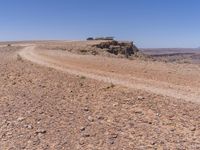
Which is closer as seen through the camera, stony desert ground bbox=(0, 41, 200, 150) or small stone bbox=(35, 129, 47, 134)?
stony desert ground bbox=(0, 41, 200, 150)

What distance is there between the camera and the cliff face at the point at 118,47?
58.7 meters

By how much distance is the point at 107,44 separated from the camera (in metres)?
62.0

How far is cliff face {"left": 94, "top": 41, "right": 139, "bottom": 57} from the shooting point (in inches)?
2313

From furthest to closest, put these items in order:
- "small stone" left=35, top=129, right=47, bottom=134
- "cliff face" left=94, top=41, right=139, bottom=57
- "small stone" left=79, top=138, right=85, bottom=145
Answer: "cliff face" left=94, top=41, right=139, bottom=57, "small stone" left=35, top=129, right=47, bottom=134, "small stone" left=79, top=138, right=85, bottom=145

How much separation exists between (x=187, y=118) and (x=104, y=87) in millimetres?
5233

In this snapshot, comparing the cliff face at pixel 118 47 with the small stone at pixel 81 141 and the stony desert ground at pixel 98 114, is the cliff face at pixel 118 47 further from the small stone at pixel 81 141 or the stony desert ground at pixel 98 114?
A: the small stone at pixel 81 141

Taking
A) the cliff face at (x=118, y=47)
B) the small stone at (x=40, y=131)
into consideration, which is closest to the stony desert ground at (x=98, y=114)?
the small stone at (x=40, y=131)

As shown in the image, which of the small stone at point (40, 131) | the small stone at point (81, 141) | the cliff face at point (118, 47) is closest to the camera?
the small stone at point (81, 141)

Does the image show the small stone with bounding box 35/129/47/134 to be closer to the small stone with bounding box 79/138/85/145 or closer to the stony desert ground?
the stony desert ground

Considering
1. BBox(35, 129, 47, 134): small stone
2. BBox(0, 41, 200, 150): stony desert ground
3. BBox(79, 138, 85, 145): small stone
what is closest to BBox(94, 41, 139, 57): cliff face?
BBox(0, 41, 200, 150): stony desert ground

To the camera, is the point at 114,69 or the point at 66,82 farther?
the point at 114,69

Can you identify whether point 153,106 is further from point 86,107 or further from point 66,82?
point 66,82

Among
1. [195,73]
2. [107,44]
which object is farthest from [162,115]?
[107,44]

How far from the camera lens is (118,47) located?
61.3m
